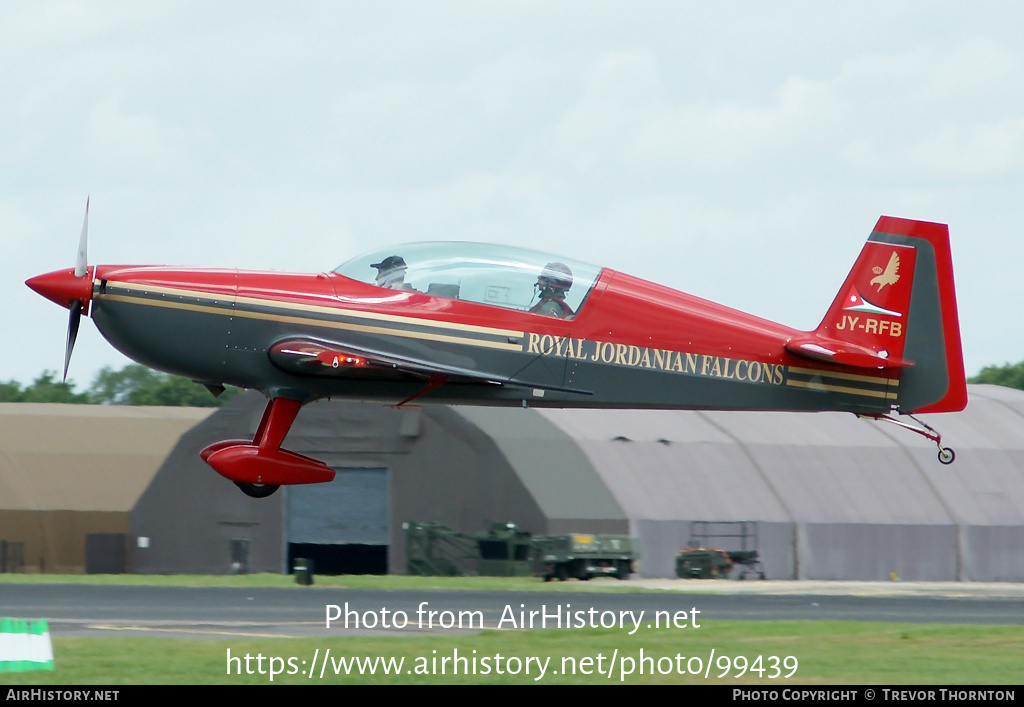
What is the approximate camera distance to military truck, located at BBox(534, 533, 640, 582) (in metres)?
31.7

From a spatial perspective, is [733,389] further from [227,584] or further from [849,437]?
[849,437]

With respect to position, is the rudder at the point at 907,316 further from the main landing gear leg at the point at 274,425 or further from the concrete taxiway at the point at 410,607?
the concrete taxiway at the point at 410,607

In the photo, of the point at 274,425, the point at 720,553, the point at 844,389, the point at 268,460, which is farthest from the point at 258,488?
the point at 720,553

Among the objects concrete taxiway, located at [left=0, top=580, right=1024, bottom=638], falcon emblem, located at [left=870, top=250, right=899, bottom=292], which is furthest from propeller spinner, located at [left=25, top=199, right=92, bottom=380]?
falcon emblem, located at [left=870, top=250, right=899, bottom=292]

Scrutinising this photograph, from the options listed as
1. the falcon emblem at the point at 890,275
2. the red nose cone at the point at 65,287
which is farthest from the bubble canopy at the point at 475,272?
the falcon emblem at the point at 890,275

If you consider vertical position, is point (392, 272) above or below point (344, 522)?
above

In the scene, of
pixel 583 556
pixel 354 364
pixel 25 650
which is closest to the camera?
pixel 354 364

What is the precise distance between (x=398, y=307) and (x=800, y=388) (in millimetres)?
4083

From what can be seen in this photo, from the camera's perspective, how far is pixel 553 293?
14.5m

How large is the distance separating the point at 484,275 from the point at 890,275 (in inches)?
166

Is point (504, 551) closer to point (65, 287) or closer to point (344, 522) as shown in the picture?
point (344, 522)

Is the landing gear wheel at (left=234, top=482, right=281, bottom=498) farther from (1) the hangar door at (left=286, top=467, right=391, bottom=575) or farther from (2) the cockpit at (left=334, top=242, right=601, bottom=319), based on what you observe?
(1) the hangar door at (left=286, top=467, right=391, bottom=575)

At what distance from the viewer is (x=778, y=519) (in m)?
36.0

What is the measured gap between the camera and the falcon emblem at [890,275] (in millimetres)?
15148
